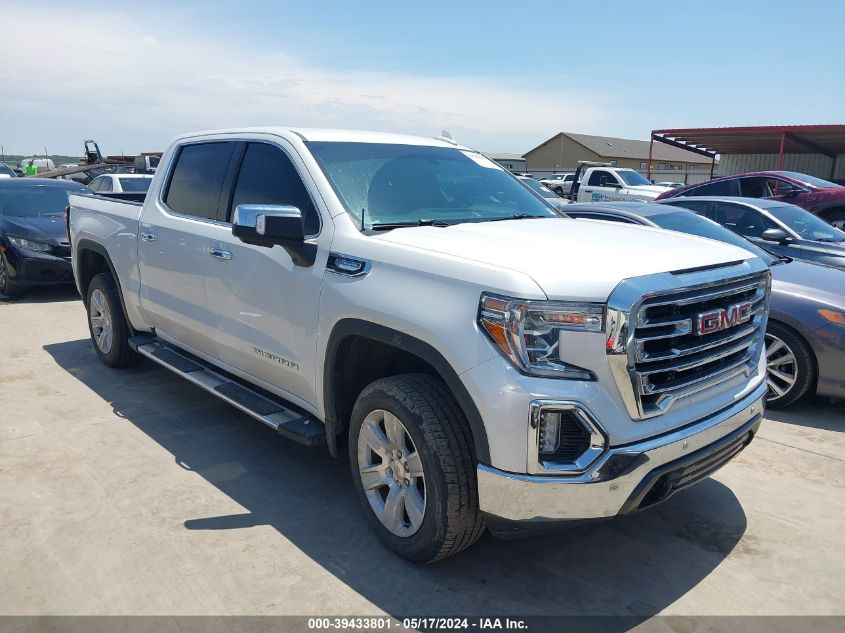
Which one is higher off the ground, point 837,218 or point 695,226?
point 695,226

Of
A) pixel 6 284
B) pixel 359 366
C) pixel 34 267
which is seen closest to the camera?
pixel 359 366

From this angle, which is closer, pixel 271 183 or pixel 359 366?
pixel 359 366

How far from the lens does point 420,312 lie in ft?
9.40

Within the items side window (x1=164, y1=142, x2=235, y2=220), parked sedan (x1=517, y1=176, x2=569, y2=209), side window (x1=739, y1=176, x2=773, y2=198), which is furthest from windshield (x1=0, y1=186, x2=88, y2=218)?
side window (x1=739, y1=176, x2=773, y2=198)

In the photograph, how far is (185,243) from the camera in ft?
14.8

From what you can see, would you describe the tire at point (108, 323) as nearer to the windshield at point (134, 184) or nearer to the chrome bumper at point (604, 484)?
the chrome bumper at point (604, 484)

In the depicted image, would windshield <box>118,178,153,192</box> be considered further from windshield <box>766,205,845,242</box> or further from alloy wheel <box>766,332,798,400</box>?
alloy wheel <box>766,332,798,400</box>

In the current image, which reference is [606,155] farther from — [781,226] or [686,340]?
[686,340]

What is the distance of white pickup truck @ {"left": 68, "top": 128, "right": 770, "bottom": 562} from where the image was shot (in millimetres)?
2580

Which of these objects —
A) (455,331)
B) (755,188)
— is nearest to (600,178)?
(755,188)

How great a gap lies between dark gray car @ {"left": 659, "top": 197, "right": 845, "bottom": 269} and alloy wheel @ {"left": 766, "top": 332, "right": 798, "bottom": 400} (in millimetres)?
1941

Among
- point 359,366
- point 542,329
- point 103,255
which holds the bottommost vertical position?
point 359,366

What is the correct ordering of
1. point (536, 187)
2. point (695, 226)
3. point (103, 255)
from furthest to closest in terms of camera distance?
point (695, 226)
point (103, 255)
point (536, 187)

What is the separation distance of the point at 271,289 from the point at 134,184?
13106 millimetres
